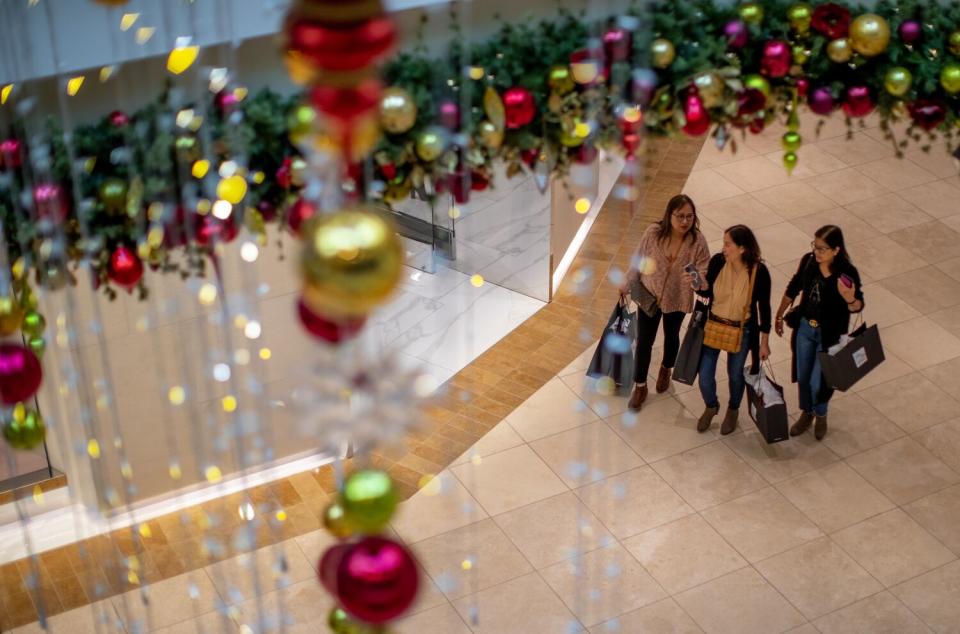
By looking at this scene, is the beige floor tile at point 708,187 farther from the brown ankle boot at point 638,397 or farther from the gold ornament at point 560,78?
the gold ornament at point 560,78

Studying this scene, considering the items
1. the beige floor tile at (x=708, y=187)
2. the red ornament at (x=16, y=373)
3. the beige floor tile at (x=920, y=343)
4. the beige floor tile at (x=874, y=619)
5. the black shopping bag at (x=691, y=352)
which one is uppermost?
the red ornament at (x=16, y=373)

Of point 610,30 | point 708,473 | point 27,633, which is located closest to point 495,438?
point 708,473

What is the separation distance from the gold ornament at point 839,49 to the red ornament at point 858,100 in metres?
0.10

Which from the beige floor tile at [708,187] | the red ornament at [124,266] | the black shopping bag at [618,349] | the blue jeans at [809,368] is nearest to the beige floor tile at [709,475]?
the blue jeans at [809,368]

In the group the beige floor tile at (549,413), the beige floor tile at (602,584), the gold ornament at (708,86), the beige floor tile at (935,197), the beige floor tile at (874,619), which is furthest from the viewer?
the beige floor tile at (935,197)

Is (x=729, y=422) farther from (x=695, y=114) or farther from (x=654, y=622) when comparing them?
(x=695, y=114)

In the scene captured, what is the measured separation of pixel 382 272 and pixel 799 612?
177 inches

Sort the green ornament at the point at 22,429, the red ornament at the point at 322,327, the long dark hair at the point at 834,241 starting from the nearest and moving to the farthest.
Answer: the red ornament at the point at 322,327 < the green ornament at the point at 22,429 < the long dark hair at the point at 834,241

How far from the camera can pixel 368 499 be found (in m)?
1.29

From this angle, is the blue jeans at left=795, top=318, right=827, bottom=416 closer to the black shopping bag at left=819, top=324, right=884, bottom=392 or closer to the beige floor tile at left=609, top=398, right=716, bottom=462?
the black shopping bag at left=819, top=324, right=884, bottom=392

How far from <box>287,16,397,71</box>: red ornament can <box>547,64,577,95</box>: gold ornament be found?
2066 millimetres

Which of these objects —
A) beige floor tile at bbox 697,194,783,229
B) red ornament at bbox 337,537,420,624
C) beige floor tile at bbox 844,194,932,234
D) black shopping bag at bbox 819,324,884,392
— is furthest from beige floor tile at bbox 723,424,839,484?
red ornament at bbox 337,537,420,624

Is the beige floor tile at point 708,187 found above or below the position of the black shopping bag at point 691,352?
below

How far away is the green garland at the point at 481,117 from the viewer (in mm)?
2844
